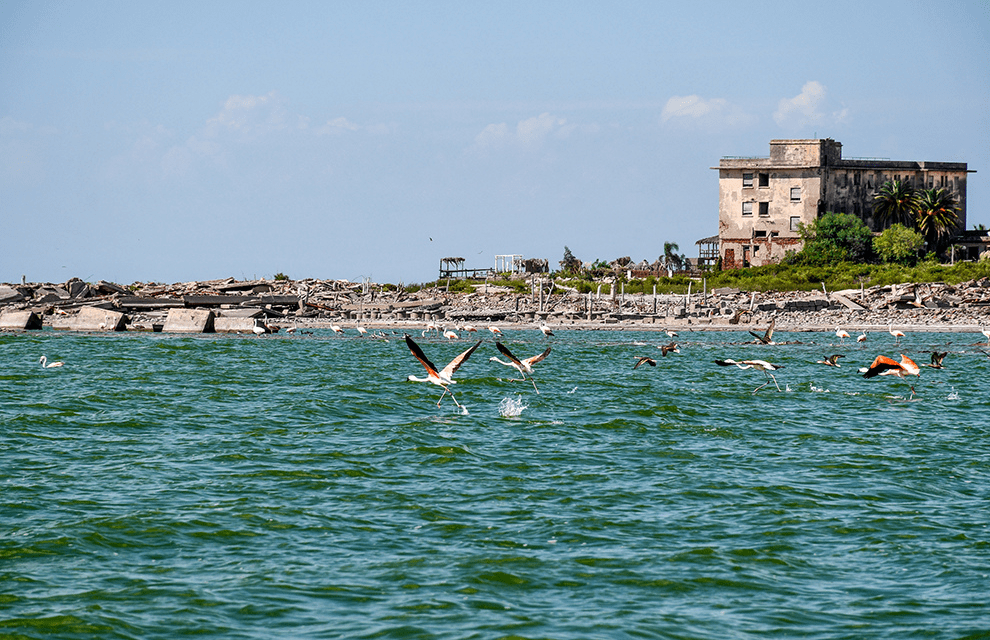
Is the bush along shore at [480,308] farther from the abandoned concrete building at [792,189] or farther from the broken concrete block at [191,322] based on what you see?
the abandoned concrete building at [792,189]

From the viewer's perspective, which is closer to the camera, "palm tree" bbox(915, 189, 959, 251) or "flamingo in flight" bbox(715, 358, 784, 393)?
"flamingo in flight" bbox(715, 358, 784, 393)

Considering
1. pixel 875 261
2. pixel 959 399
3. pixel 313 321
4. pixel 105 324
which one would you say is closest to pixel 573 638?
pixel 959 399

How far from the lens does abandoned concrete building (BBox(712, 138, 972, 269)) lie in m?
90.5

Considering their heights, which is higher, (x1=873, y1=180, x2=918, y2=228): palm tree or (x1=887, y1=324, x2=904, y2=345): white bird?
(x1=873, y1=180, x2=918, y2=228): palm tree

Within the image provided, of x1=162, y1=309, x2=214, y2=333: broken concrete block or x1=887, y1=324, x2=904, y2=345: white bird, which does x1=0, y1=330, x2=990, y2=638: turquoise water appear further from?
x1=162, y1=309, x2=214, y2=333: broken concrete block

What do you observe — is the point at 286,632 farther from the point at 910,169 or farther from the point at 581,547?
the point at 910,169

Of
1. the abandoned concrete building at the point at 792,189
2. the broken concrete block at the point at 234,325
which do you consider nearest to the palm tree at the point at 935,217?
the abandoned concrete building at the point at 792,189

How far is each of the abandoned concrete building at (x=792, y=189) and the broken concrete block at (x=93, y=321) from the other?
53.1m

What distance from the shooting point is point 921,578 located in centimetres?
1223

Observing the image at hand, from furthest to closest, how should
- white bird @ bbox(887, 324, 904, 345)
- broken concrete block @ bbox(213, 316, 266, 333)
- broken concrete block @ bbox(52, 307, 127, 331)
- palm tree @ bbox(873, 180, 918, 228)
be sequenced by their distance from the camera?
palm tree @ bbox(873, 180, 918, 228) < broken concrete block @ bbox(52, 307, 127, 331) < broken concrete block @ bbox(213, 316, 266, 333) < white bird @ bbox(887, 324, 904, 345)

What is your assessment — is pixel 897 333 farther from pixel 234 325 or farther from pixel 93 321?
pixel 93 321

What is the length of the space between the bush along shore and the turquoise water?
32851mm

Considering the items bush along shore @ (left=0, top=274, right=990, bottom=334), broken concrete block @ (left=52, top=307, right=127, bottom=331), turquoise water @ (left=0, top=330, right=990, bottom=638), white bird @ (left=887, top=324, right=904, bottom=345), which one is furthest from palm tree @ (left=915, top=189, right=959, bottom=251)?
broken concrete block @ (left=52, top=307, right=127, bottom=331)

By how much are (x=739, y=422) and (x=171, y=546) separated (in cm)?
1581
